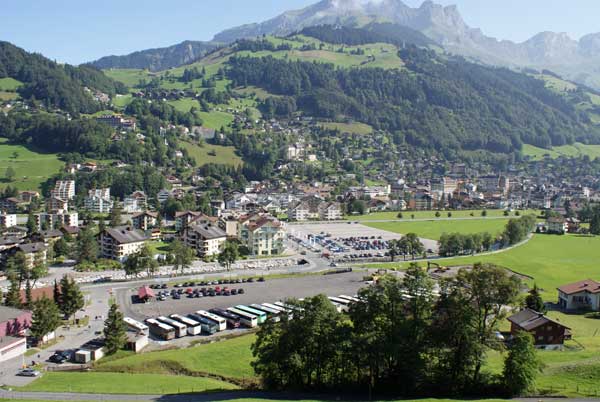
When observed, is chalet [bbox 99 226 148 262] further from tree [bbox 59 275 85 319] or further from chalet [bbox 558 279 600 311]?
chalet [bbox 558 279 600 311]

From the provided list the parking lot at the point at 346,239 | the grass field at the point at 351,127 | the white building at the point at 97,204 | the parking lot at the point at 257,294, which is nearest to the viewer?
the parking lot at the point at 257,294

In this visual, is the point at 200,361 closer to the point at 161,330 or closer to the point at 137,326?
the point at 161,330

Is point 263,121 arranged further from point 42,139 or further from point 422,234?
point 422,234

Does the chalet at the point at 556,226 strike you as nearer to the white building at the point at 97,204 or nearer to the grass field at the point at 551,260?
the grass field at the point at 551,260

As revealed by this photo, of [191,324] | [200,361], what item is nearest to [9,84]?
[191,324]

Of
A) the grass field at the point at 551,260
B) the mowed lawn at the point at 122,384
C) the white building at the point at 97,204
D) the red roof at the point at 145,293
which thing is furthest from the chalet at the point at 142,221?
the mowed lawn at the point at 122,384

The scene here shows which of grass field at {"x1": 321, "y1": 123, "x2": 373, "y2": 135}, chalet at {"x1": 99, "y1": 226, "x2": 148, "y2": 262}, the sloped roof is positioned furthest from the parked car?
grass field at {"x1": 321, "y1": 123, "x2": 373, "y2": 135}

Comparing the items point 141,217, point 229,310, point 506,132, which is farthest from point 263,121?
point 229,310
